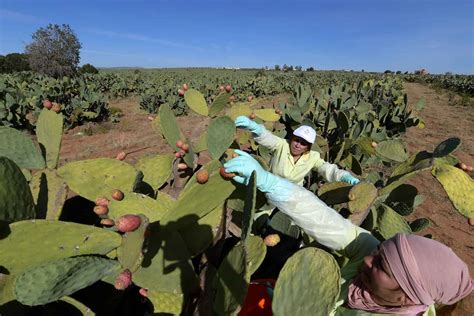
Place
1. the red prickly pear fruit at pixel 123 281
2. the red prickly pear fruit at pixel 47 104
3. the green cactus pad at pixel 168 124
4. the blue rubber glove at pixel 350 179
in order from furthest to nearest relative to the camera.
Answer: the blue rubber glove at pixel 350 179 < the green cactus pad at pixel 168 124 < the red prickly pear fruit at pixel 47 104 < the red prickly pear fruit at pixel 123 281

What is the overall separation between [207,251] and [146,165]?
0.62 metres

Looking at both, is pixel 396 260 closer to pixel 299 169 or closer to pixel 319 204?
pixel 319 204

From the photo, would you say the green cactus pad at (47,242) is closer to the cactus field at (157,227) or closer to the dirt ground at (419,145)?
the cactus field at (157,227)

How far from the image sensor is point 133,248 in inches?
44.2

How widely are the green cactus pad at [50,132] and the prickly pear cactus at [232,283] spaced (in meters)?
0.99

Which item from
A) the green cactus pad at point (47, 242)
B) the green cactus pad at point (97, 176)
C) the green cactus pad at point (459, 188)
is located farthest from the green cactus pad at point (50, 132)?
the green cactus pad at point (459, 188)

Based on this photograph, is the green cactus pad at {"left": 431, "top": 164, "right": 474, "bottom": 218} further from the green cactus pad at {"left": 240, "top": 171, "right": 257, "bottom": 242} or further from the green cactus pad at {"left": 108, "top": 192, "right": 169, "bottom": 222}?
the green cactus pad at {"left": 108, "top": 192, "right": 169, "bottom": 222}

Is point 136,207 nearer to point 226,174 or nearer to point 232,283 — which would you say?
point 226,174

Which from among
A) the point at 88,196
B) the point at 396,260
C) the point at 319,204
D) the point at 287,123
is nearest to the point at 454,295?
the point at 396,260

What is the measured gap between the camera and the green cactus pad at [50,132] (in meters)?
1.64

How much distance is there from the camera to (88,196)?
1519mm

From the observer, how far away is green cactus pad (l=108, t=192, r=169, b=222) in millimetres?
1373

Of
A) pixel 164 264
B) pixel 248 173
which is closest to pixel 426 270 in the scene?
pixel 248 173

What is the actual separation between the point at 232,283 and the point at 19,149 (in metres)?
1.11
